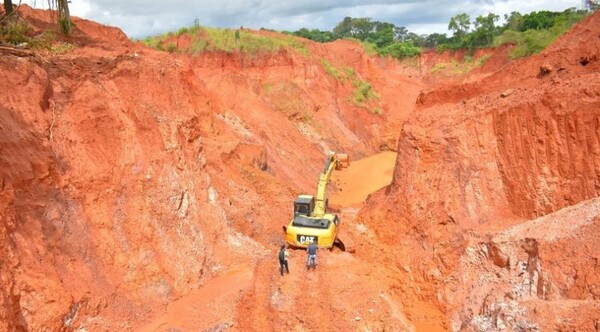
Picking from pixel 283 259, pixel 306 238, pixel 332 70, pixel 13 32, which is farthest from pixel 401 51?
pixel 13 32

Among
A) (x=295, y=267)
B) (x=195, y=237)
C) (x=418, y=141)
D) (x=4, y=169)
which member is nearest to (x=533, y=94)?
(x=418, y=141)

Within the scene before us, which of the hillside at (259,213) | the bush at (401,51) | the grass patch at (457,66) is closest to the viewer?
the hillside at (259,213)

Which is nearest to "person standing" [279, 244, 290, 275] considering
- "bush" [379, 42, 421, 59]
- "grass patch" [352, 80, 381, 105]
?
"grass patch" [352, 80, 381, 105]

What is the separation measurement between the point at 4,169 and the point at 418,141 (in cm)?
1251

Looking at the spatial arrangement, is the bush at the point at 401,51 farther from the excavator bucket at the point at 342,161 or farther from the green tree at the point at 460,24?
the excavator bucket at the point at 342,161

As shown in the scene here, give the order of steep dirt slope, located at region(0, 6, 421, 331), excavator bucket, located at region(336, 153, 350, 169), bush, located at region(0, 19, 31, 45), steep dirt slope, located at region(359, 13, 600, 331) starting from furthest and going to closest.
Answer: excavator bucket, located at region(336, 153, 350, 169) → bush, located at region(0, 19, 31, 45) → steep dirt slope, located at region(0, 6, 421, 331) → steep dirt slope, located at region(359, 13, 600, 331)

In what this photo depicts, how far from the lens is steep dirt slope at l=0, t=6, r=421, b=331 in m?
12.0

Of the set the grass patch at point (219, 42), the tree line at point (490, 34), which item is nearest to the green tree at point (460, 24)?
the tree line at point (490, 34)

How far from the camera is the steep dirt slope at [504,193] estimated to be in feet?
37.9

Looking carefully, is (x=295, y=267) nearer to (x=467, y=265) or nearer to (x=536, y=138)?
(x=467, y=265)

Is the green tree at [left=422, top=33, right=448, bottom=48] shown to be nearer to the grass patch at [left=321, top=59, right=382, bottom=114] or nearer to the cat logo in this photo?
the grass patch at [left=321, top=59, right=382, bottom=114]

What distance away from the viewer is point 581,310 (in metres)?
9.64

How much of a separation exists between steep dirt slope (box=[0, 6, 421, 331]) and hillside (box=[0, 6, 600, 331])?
→ 2.0 inches

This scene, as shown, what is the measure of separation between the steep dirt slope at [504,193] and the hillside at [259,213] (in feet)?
0.16
